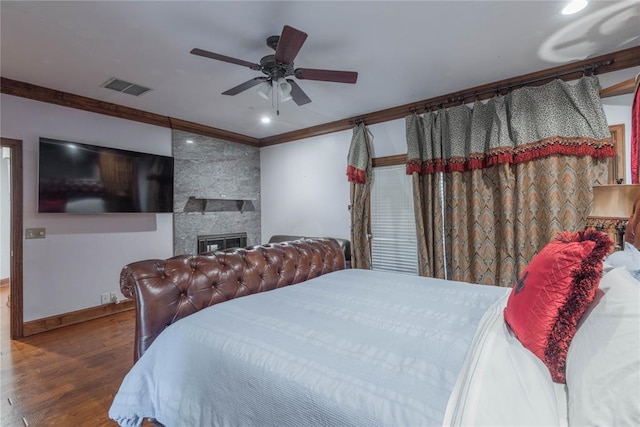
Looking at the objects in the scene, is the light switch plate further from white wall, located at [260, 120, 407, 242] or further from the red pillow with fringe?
the red pillow with fringe

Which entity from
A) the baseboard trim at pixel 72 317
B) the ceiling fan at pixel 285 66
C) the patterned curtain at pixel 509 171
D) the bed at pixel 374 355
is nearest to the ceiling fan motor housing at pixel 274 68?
the ceiling fan at pixel 285 66

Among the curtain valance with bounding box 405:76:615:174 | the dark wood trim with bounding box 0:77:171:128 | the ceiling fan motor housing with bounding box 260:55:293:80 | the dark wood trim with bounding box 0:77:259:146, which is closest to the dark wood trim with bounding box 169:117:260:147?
the dark wood trim with bounding box 0:77:259:146

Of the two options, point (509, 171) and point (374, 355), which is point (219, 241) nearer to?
point (509, 171)

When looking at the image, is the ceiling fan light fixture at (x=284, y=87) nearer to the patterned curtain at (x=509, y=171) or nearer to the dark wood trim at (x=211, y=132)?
the patterned curtain at (x=509, y=171)

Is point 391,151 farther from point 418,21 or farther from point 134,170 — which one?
point 134,170

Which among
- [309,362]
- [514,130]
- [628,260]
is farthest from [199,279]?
[514,130]

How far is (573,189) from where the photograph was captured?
2.79 metres

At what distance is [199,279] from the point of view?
165cm

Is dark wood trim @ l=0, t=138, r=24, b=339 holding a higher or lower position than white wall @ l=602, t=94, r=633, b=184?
lower

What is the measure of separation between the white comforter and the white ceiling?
1942mm

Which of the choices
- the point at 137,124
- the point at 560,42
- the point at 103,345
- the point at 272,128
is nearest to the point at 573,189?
the point at 560,42

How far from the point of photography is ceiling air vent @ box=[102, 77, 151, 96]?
10.2 feet

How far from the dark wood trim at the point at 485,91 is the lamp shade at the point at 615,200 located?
1981 mm

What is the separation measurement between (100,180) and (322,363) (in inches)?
148
